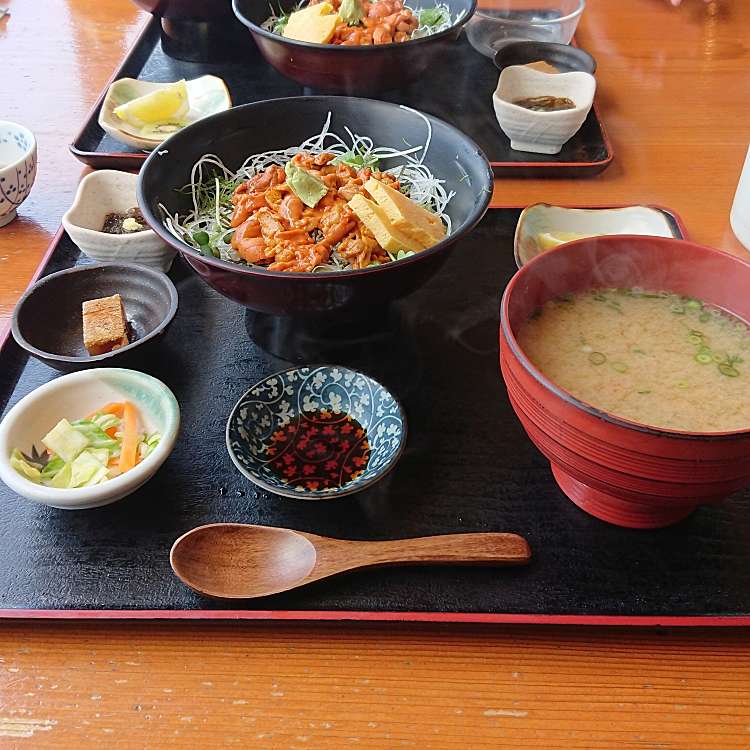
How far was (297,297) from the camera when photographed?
1299 millimetres

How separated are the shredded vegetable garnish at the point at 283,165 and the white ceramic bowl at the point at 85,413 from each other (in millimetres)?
344

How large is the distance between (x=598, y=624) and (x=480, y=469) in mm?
320

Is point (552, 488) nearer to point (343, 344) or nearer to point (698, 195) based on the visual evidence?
point (343, 344)

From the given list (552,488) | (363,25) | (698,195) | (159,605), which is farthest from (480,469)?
(363,25)

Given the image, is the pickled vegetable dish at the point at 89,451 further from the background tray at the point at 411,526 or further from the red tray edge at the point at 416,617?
the red tray edge at the point at 416,617

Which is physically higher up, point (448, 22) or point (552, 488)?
point (448, 22)

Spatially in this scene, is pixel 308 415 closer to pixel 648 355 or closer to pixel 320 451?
pixel 320 451

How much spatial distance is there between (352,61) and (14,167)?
A: 90cm

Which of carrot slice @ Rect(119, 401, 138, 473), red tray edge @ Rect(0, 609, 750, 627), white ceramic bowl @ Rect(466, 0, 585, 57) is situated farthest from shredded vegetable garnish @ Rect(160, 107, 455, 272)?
white ceramic bowl @ Rect(466, 0, 585, 57)

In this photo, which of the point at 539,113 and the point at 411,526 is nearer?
the point at 411,526

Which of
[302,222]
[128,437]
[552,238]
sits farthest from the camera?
[552,238]

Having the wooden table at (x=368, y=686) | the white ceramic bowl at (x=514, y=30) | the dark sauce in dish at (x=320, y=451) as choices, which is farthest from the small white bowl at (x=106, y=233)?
the white ceramic bowl at (x=514, y=30)

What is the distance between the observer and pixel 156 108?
208 centimetres

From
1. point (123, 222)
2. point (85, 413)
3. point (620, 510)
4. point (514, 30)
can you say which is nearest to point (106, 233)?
point (123, 222)
